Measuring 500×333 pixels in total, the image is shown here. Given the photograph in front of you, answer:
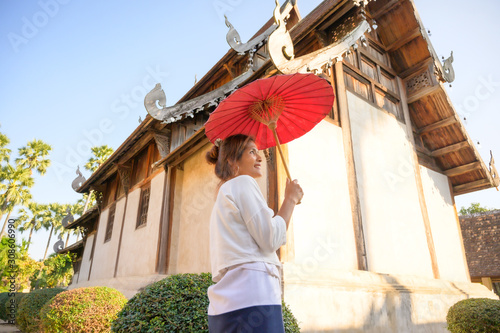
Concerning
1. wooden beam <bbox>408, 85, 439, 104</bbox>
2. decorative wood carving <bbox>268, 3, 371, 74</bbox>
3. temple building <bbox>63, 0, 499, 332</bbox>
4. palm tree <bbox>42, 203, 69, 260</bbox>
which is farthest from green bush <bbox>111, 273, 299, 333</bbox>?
palm tree <bbox>42, 203, 69, 260</bbox>

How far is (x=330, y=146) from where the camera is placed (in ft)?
20.5

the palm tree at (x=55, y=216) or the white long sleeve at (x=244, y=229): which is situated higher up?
the palm tree at (x=55, y=216)

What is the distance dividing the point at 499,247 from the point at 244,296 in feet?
57.2

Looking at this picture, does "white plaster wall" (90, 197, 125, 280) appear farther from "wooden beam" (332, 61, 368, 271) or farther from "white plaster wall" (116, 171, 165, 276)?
"wooden beam" (332, 61, 368, 271)

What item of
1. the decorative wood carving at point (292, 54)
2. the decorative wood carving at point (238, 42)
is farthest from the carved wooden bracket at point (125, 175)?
the decorative wood carving at point (292, 54)

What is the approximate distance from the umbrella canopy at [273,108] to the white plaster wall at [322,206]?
101 inches

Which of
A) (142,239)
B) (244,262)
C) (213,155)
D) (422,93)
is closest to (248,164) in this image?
(213,155)

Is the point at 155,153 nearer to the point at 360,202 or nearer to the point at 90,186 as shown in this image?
the point at 90,186

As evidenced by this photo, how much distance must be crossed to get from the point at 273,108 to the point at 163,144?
6.89 metres

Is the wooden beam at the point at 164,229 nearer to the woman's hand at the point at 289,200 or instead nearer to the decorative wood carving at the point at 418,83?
the woman's hand at the point at 289,200

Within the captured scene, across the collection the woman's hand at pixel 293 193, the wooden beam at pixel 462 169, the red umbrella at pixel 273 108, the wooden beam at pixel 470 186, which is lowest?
the woman's hand at pixel 293 193

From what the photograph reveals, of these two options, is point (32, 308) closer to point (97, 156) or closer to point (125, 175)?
point (125, 175)

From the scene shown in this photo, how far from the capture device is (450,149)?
9398 mm

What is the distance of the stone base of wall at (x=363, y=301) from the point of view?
440 centimetres
